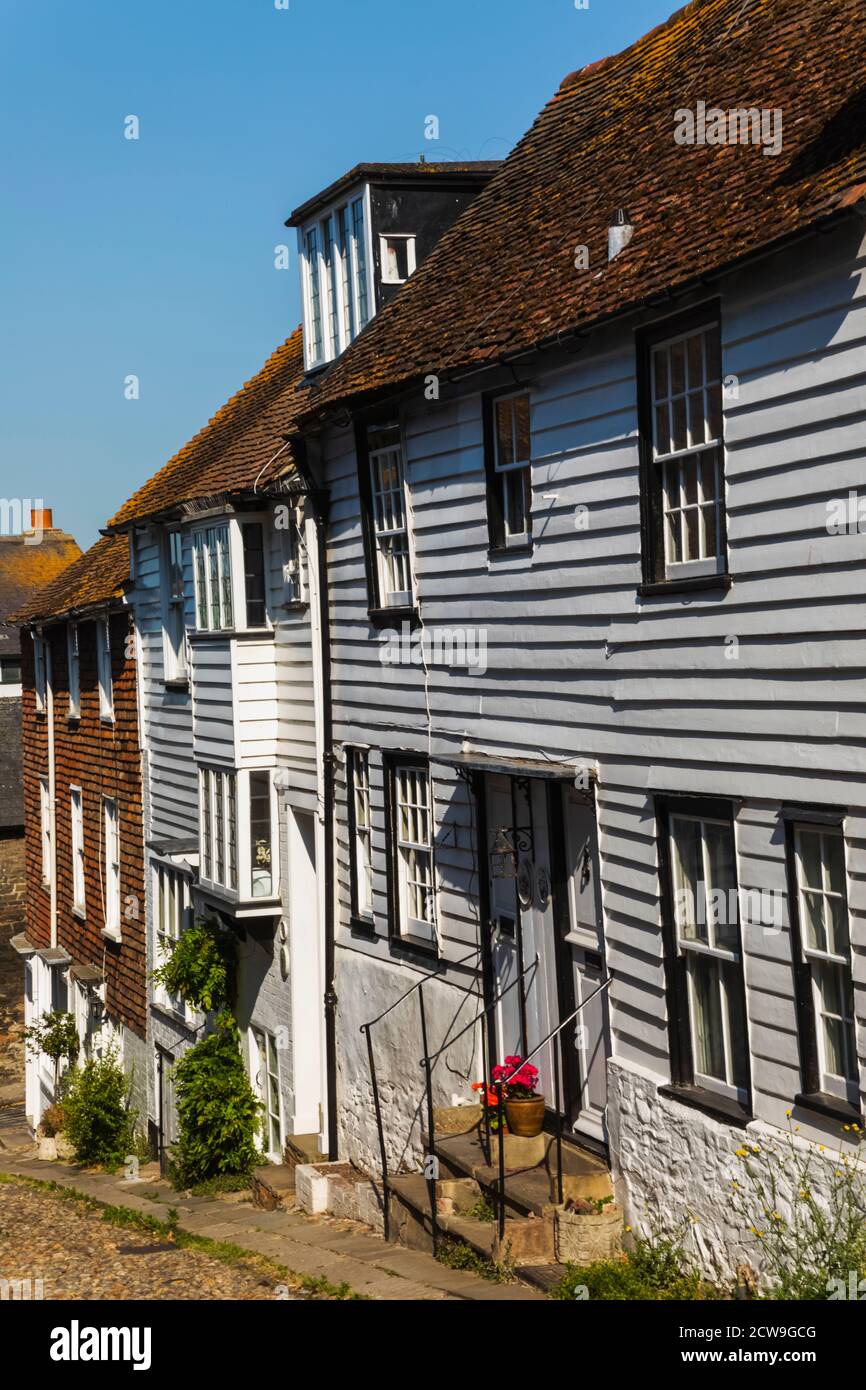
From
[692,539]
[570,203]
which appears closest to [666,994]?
[692,539]

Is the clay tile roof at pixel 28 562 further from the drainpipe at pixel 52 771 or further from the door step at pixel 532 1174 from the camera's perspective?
the door step at pixel 532 1174

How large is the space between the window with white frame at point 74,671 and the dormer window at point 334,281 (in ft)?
34.6

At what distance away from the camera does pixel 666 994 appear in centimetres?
1020

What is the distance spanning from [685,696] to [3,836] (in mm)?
30017

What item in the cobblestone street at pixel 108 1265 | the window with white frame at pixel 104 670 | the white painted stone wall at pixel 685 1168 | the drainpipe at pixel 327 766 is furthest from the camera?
the window with white frame at pixel 104 670

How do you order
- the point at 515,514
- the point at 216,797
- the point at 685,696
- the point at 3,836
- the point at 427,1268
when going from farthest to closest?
1. the point at 3,836
2. the point at 216,797
3. the point at 515,514
4. the point at 427,1268
5. the point at 685,696

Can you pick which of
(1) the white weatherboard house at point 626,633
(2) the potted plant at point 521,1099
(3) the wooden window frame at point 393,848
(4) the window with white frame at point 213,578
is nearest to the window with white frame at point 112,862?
(4) the window with white frame at point 213,578

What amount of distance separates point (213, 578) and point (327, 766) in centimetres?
357

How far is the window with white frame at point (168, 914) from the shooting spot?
21.2m

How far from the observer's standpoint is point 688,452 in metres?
9.84

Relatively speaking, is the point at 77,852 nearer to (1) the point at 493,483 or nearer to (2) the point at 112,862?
(2) the point at 112,862

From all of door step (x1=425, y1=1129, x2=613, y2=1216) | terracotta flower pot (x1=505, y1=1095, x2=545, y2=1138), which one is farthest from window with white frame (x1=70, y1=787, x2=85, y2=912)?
terracotta flower pot (x1=505, y1=1095, x2=545, y2=1138)

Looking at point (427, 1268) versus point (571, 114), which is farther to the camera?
point (571, 114)

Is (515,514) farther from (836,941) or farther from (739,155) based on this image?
(836,941)
